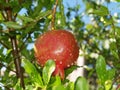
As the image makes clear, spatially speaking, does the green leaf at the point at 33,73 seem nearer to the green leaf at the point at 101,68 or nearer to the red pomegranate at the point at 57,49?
the red pomegranate at the point at 57,49

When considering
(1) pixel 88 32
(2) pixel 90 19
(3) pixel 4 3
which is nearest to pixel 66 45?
(3) pixel 4 3

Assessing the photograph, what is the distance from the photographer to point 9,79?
1.70 metres

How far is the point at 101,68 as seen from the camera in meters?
1.03

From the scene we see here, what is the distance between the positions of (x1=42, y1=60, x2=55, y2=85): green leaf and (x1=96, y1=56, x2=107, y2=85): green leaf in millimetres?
146

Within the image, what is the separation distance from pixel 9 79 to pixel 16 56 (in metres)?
0.24

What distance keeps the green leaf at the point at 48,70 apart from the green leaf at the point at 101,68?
0.48 feet

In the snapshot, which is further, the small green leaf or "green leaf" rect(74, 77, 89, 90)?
the small green leaf

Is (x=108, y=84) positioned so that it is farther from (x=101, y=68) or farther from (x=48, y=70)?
(x=48, y=70)

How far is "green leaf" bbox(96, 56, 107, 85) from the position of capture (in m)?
1.03

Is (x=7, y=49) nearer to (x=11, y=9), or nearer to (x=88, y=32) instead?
(x=11, y=9)

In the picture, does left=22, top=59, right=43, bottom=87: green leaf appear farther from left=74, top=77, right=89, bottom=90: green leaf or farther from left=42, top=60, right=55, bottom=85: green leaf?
left=74, top=77, right=89, bottom=90: green leaf

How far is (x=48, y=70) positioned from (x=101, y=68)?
0.16 meters

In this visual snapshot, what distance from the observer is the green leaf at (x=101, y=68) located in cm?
103

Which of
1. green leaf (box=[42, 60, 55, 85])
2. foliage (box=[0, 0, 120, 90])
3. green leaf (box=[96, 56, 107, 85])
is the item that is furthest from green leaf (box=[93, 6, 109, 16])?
green leaf (box=[42, 60, 55, 85])
